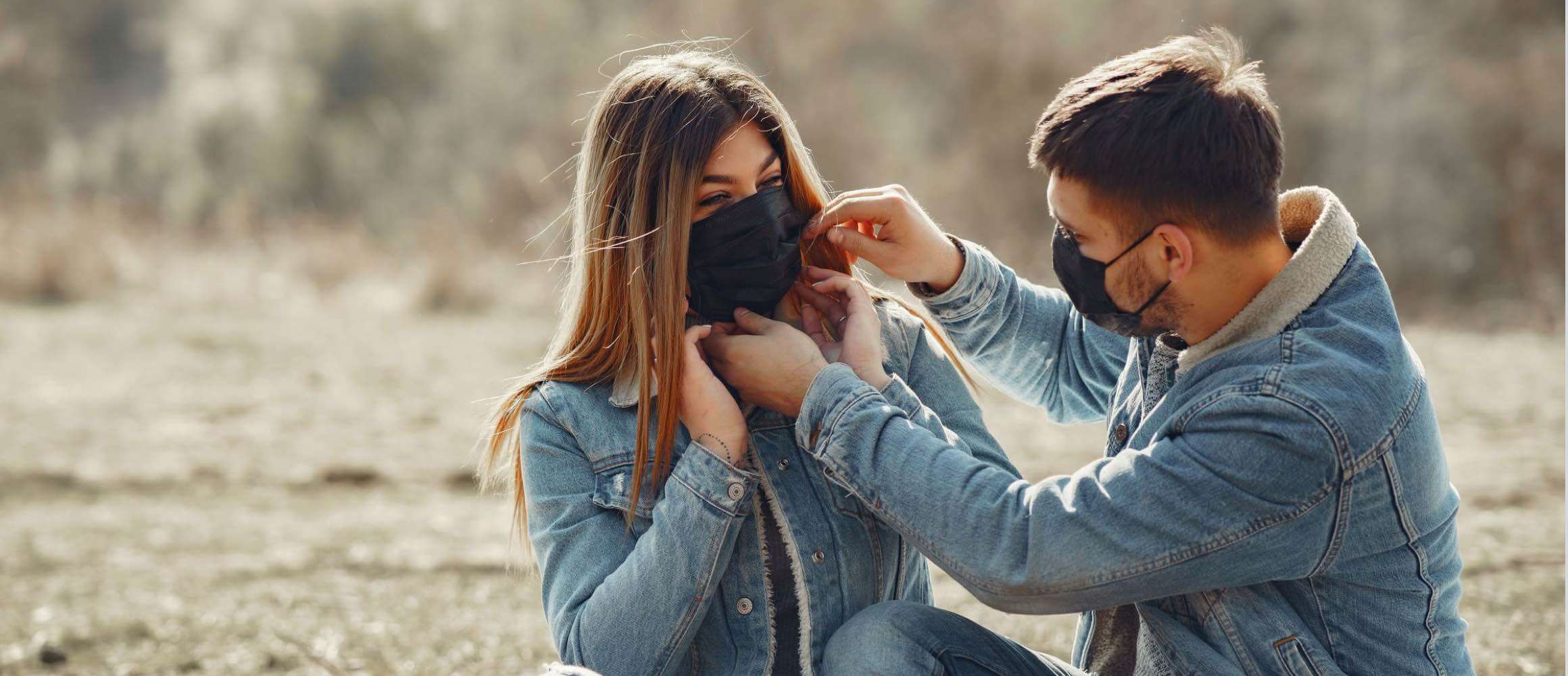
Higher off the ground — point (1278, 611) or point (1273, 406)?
point (1273, 406)

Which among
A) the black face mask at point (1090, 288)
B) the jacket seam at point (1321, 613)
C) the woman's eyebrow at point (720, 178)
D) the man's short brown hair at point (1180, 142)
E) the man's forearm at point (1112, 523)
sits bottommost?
the jacket seam at point (1321, 613)

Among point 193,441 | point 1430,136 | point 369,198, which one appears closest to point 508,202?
point 369,198

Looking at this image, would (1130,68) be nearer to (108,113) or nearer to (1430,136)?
(1430,136)

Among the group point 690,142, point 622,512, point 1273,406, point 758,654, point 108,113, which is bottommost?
point 108,113

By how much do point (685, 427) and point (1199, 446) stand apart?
102 cm

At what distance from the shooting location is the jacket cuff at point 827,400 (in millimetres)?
2188

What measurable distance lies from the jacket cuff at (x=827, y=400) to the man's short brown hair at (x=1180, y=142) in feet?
1.61

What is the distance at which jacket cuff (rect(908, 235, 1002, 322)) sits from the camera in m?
2.76

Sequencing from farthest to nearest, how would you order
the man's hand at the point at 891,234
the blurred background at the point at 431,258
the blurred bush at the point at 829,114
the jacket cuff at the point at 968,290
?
the blurred bush at the point at 829,114 < the blurred background at the point at 431,258 < the jacket cuff at the point at 968,290 < the man's hand at the point at 891,234

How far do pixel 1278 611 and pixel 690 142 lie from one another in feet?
4.21

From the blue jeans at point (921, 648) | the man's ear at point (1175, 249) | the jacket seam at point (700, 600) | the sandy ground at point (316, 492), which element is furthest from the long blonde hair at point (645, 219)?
the sandy ground at point (316, 492)

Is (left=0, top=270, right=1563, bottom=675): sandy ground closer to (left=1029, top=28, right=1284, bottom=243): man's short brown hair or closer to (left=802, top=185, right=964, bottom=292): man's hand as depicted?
(left=802, top=185, right=964, bottom=292): man's hand

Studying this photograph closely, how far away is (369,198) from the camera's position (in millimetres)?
16906

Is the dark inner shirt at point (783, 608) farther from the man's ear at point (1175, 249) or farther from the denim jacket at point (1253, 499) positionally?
the man's ear at point (1175, 249)
